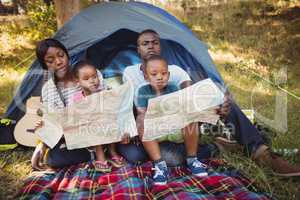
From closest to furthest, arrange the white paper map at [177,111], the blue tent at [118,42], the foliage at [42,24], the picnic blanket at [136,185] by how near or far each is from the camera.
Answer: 1. the picnic blanket at [136,185]
2. the white paper map at [177,111]
3. the blue tent at [118,42]
4. the foliage at [42,24]

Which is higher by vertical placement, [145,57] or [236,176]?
[145,57]

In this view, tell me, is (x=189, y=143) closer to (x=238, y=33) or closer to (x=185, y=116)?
(x=185, y=116)

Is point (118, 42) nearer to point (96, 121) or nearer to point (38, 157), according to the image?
point (96, 121)

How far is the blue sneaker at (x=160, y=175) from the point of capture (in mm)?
2135

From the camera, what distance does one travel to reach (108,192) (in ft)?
6.79

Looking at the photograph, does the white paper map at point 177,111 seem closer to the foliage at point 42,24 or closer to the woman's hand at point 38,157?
the woman's hand at point 38,157

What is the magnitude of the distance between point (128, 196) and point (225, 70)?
9.58 feet

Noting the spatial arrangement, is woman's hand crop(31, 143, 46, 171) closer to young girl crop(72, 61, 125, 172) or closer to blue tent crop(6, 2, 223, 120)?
young girl crop(72, 61, 125, 172)

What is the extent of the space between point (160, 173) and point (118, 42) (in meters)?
1.33

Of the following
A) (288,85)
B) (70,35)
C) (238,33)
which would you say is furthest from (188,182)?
(238,33)

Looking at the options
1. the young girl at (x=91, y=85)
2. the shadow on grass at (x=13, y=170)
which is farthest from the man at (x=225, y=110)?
the shadow on grass at (x=13, y=170)

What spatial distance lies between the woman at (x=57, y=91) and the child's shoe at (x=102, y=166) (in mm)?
166

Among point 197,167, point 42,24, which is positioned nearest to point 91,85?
point 197,167

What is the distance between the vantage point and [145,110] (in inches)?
94.3
